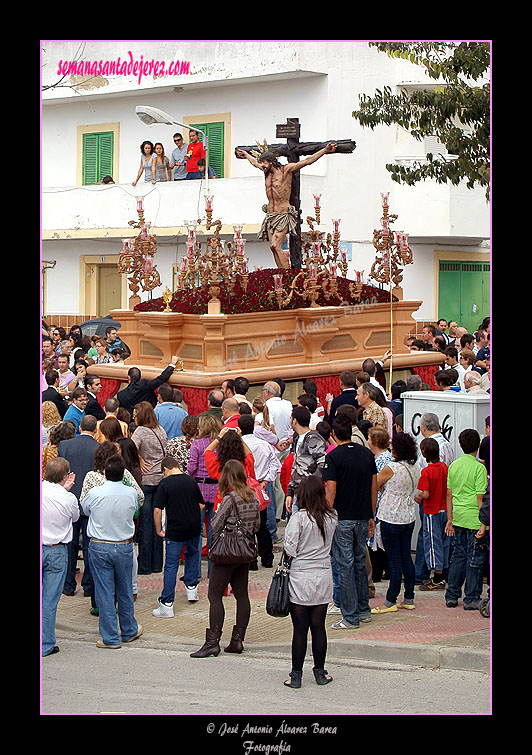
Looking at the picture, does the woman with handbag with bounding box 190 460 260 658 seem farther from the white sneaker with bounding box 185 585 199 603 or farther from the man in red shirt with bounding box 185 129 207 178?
the man in red shirt with bounding box 185 129 207 178

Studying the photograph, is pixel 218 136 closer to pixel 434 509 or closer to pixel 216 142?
pixel 216 142

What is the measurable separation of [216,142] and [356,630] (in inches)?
798

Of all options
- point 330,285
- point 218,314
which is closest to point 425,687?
point 218,314

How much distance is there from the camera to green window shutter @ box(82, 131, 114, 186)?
30016 mm

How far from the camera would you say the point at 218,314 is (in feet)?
52.5

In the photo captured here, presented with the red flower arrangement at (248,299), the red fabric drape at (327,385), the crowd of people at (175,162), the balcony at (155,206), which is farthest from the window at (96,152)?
the red fabric drape at (327,385)

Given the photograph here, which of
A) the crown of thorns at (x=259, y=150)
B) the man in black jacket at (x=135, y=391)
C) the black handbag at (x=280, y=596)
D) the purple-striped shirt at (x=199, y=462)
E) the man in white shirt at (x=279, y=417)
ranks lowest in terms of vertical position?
the black handbag at (x=280, y=596)

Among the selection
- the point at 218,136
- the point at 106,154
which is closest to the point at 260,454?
the point at 218,136

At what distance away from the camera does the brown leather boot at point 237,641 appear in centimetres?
917

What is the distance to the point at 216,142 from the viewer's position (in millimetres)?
28062

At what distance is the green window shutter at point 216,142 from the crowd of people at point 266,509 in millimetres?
16689

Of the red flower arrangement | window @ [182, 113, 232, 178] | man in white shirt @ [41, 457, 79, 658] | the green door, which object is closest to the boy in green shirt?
man in white shirt @ [41, 457, 79, 658]

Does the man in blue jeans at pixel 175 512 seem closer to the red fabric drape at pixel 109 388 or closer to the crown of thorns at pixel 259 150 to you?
the red fabric drape at pixel 109 388

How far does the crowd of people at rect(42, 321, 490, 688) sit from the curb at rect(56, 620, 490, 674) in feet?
0.79
